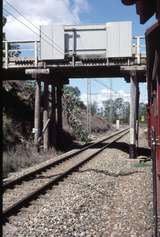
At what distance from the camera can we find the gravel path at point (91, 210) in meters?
7.75

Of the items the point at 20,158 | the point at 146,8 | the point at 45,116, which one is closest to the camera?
the point at 146,8

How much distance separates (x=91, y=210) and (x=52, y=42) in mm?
14092

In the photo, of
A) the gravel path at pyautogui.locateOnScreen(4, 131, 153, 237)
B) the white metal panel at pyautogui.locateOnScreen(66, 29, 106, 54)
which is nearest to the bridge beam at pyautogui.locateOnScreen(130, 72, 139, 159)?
the white metal panel at pyautogui.locateOnScreen(66, 29, 106, 54)

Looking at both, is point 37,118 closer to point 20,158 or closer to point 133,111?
point 20,158

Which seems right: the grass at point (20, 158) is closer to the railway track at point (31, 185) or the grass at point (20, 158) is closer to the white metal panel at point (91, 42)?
the railway track at point (31, 185)

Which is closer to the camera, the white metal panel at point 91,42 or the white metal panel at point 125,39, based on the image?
the white metal panel at point 125,39

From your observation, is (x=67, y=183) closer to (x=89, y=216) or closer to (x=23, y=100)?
(x=89, y=216)

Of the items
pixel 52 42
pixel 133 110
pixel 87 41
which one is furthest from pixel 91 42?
pixel 133 110

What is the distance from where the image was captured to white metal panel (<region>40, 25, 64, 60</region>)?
22500mm

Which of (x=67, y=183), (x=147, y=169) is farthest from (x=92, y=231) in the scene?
(x=147, y=169)

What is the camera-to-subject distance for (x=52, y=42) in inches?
890

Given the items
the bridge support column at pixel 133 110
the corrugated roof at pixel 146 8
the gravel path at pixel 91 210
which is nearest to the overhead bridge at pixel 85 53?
the bridge support column at pixel 133 110

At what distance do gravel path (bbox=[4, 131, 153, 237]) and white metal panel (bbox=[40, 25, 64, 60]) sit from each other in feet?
27.9

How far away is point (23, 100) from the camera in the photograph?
3041 cm
